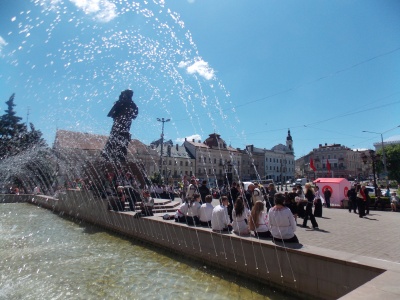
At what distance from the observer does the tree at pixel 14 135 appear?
137 feet

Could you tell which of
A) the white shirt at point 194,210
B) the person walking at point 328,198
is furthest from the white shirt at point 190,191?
the person walking at point 328,198

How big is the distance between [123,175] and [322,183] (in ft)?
48.6

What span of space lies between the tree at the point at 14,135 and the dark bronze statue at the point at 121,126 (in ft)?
103

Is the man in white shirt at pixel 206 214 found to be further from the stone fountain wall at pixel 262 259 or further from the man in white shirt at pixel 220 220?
the man in white shirt at pixel 220 220

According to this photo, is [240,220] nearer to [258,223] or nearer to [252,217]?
[252,217]

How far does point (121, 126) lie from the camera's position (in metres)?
18.1

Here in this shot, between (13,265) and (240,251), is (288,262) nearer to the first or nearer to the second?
(240,251)

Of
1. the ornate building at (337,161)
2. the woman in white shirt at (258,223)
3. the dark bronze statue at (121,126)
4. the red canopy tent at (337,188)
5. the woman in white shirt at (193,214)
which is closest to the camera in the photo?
the woman in white shirt at (258,223)

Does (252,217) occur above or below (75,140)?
below

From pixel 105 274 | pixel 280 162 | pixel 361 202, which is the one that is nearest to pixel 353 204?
pixel 361 202

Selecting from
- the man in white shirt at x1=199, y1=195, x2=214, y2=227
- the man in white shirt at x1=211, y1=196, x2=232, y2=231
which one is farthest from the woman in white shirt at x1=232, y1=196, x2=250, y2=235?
the man in white shirt at x1=199, y1=195, x2=214, y2=227

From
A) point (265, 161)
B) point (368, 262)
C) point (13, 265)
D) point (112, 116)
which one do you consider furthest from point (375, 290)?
point (265, 161)

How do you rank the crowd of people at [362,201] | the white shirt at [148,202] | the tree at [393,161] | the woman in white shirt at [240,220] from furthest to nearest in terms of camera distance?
the tree at [393,161], the crowd of people at [362,201], the white shirt at [148,202], the woman in white shirt at [240,220]

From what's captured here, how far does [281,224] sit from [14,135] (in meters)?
49.0
